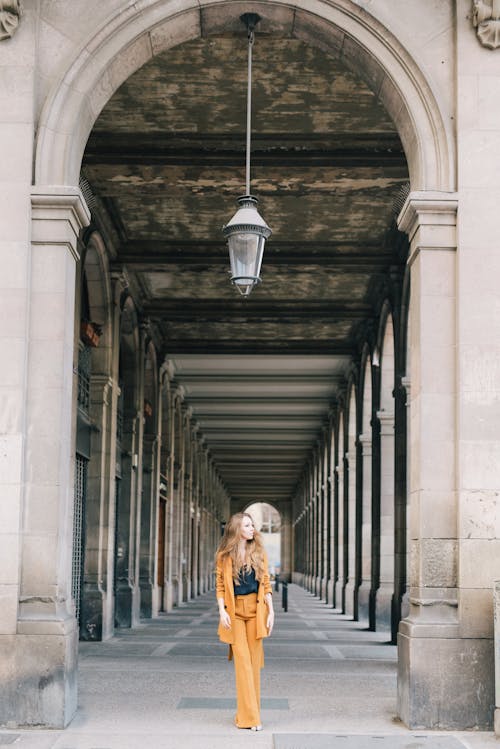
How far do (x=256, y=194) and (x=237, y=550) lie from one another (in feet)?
29.4

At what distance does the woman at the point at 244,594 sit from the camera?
857cm

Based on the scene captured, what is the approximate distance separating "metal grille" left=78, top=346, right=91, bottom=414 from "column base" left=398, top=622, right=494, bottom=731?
916 centimetres

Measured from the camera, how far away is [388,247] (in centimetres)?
1902

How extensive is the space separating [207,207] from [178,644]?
6796 mm

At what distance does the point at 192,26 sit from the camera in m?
9.73

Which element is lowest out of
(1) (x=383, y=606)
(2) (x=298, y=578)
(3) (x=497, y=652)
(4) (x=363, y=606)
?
(2) (x=298, y=578)

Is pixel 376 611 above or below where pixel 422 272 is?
below

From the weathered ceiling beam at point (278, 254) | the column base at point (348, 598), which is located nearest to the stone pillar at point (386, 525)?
the weathered ceiling beam at point (278, 254)

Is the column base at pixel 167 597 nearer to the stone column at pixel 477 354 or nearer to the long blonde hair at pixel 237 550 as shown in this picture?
the long blonde hair at pixel 237 550

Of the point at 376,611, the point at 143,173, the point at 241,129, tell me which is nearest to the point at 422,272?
the point at 241,129

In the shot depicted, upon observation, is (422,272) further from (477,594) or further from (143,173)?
(143,173)

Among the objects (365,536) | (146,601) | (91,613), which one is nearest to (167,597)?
(146,601)

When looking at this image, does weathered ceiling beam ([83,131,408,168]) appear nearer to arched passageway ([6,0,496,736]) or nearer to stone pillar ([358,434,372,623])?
arched passageway ([6,0,496,736])

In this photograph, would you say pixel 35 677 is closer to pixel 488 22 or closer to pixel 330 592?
pixel 488 22
